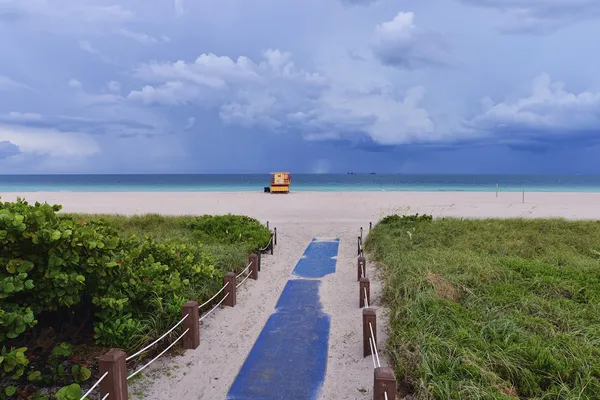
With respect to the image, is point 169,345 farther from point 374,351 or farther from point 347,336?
point 374,351

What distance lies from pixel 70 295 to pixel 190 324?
5.61 ft

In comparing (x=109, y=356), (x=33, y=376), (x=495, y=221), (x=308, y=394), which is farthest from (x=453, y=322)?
(x=495, y=221)

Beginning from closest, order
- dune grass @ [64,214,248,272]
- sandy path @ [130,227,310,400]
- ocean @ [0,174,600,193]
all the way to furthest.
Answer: sandy path @ [130,227,310,400]
dune grass @ [64,214,248,272]
ocean @ [0,174,600,193]

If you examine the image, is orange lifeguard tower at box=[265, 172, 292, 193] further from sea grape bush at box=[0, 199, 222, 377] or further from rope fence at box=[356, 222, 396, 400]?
sea grape bush at box=[0, 199, 222, 377]

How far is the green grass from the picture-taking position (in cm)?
403

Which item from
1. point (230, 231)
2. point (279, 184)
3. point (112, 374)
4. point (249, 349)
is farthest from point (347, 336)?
point (279, 184)

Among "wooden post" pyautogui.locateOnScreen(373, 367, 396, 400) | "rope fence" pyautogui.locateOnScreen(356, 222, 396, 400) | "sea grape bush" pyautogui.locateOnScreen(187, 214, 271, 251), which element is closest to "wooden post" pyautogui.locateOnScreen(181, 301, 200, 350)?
"rope fence" pyautogui.locateOnScreen(356, 222, 396, 400)

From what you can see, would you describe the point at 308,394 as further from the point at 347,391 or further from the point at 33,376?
the point at 33,376

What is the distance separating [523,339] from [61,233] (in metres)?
5.59

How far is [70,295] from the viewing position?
4637mm

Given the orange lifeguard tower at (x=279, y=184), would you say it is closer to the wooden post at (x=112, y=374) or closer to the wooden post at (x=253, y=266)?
the wooden post at (x=253, y=266)

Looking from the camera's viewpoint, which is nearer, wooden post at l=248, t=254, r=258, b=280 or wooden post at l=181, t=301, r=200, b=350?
wooden post at l=181, t=301, r=200, b=350

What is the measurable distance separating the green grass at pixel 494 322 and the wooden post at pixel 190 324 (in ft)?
9.25

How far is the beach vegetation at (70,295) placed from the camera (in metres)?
4.11
